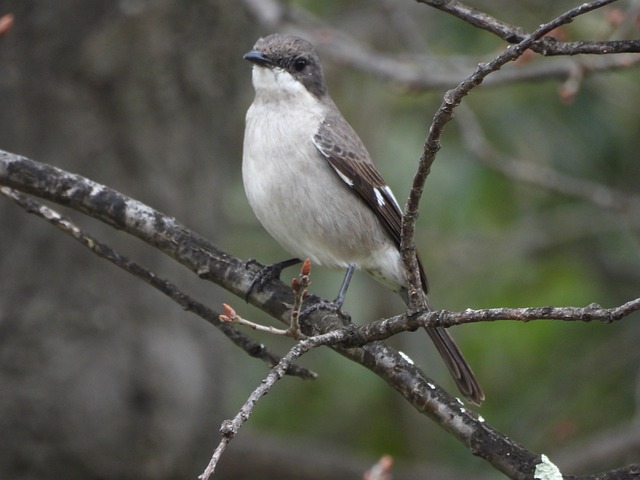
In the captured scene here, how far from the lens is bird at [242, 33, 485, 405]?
4.35 metres

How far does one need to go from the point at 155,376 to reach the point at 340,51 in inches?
85.7

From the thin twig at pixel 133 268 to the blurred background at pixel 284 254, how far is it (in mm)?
1834

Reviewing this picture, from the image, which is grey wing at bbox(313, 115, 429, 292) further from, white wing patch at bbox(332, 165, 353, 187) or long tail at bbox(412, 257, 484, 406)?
long tail at bbox(412, 257, 484, 406)

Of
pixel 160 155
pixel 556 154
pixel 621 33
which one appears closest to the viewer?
pixel 621 33

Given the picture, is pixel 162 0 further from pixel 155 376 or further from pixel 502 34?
pixel 502 34

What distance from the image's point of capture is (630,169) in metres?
6.82

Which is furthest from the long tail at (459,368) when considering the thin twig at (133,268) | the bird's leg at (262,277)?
the thin twig at (133,268)

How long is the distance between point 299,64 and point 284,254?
2780mm

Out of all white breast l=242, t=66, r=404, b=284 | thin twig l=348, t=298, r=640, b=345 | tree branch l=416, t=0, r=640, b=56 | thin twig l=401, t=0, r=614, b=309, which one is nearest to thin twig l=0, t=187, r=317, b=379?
thin twig l=348, t=298, r=640, b=345

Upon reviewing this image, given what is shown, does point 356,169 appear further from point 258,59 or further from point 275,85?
point 258,59

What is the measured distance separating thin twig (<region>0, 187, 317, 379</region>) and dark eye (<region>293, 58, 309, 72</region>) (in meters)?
1.74

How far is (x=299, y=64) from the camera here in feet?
15.7

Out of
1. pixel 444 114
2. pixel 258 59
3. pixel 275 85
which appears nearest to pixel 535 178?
pixel 275 85

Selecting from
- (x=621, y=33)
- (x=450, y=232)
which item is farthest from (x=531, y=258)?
(x=621, y=33)
